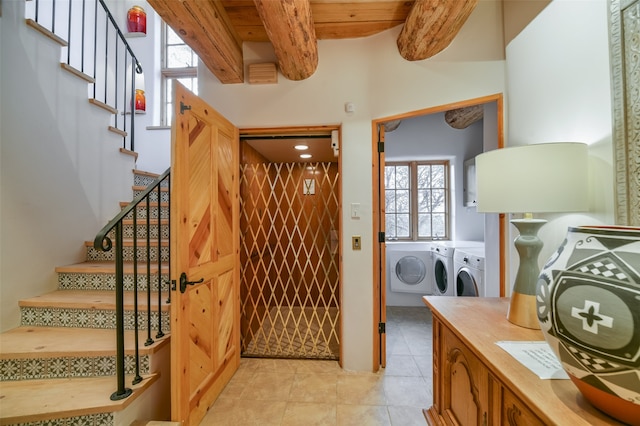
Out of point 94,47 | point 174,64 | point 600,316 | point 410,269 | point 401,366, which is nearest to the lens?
point 600,316

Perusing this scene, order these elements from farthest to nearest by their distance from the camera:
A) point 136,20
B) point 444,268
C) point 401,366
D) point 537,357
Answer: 1. point 136,20
2. point 444,268
3. point 401,366
4. point 537,357

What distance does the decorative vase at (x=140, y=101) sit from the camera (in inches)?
127

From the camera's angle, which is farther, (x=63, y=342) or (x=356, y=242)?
(x=356, y=242)

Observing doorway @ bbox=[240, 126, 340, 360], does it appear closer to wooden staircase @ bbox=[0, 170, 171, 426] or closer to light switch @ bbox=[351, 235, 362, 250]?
light switch @ bbox=[351, 235, 362, 250]

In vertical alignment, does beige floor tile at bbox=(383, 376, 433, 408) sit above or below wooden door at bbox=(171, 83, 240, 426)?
below

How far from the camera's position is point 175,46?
3666mm

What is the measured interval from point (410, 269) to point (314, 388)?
6.20 feet

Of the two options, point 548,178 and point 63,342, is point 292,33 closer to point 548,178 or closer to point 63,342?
point 548,178

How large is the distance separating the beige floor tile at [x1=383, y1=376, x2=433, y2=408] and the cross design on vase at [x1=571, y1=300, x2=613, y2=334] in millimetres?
1408

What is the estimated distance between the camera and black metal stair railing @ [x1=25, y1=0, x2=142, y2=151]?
218cm

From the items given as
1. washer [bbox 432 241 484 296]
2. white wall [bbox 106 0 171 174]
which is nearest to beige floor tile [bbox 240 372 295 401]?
washer [bbox 432 241 484 296]

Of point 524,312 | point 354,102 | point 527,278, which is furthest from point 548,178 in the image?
point 354,102

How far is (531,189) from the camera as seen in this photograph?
921mm

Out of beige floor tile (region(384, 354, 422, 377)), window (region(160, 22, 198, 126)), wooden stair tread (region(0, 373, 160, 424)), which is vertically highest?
window (region(160, 22, 198, 126))
